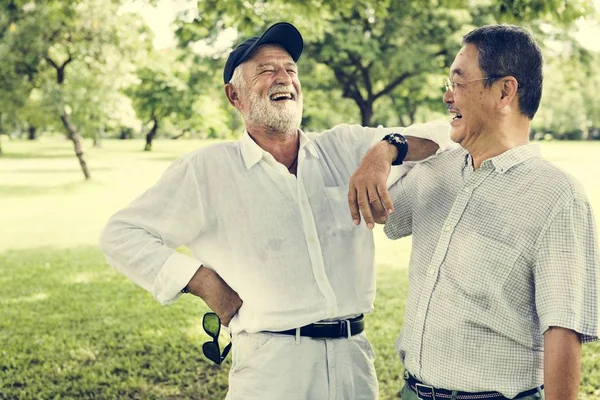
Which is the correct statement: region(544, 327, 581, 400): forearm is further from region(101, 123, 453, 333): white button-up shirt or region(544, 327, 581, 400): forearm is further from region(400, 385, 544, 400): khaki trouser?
region(101, 123, 453, 333): white button-up shirt

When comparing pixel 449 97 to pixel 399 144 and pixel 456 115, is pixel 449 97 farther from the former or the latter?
pixel 399 144

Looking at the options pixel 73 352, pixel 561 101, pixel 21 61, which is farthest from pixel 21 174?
pixel 561 101

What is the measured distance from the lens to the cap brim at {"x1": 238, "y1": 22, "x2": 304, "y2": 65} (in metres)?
2.66

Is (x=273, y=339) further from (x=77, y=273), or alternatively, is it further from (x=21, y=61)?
(x=21, y=61)

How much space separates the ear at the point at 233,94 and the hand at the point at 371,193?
0.78 meters

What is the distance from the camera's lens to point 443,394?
2148 millimetres

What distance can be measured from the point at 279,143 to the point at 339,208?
0.40m

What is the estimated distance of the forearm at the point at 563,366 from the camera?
72.6 inches

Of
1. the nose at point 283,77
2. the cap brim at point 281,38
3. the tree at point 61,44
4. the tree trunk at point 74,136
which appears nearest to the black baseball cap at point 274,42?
the cap brim at point 281,38

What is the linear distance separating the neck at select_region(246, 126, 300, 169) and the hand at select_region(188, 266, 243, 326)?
613mm

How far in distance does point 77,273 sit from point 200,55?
17588 millimetres

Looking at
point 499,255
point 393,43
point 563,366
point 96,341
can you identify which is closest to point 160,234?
point 499,255

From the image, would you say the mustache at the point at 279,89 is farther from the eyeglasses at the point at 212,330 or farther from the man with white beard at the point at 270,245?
the eyeglasses at the point at 212,330

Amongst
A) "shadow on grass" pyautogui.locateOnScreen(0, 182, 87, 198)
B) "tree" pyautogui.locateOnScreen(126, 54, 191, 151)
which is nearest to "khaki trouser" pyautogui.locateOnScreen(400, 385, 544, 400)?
"shadow on grass" pyautogui.locateOnScreen(0, 182, 87, 198)
